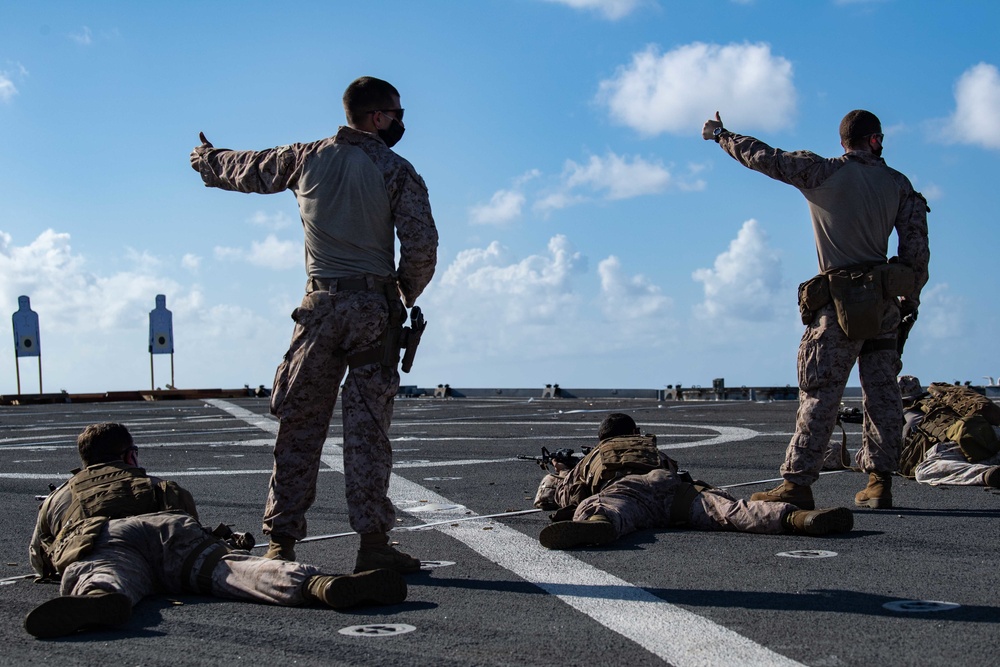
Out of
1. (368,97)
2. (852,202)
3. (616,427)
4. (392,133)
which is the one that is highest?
(368,97)

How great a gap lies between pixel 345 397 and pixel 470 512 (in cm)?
236

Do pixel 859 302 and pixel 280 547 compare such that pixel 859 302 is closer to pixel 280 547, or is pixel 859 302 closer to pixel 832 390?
pixel 832 390

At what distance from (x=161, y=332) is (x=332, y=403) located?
43668 millimetres

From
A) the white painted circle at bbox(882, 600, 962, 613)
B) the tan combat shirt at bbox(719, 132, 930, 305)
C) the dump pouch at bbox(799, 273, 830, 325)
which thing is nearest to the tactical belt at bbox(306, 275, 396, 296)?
the white painted circle at bbox(882, 600, 962, 613)

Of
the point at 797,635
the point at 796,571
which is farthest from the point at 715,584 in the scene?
the point at 797,635

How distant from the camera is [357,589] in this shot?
3.98 metres

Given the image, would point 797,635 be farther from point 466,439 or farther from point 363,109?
point 466,439

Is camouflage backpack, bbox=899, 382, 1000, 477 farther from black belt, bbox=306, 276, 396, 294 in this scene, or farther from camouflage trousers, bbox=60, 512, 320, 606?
camouflage trousers, bbox=60, 512, 320, 606

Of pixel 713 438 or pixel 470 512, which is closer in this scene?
pixel 470 512

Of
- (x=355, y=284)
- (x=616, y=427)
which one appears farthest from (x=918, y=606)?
(x=616, y=427)

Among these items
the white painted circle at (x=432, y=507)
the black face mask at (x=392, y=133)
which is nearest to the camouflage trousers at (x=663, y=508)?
the white painted circle at (x=432, y=507)

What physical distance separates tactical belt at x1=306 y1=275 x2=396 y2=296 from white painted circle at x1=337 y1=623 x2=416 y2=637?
65.7 inches

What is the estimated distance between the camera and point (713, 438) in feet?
45.4

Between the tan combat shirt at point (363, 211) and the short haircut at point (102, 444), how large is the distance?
118 cm
